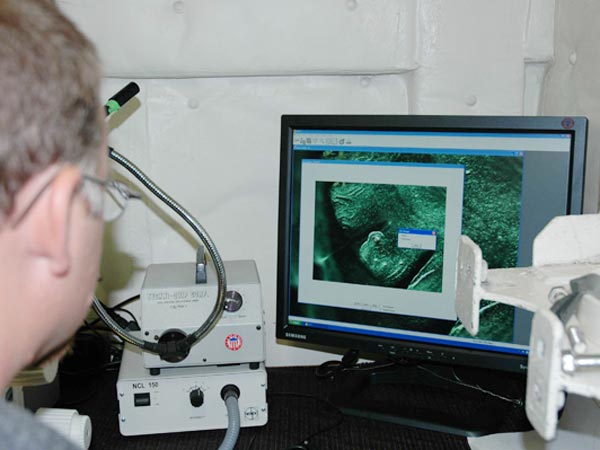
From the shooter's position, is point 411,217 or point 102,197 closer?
point 102,197

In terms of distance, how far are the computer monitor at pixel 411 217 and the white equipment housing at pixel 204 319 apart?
0.12 meters

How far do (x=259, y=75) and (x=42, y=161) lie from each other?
2.68ft

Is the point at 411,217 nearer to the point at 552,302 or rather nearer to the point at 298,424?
the point at 298,424

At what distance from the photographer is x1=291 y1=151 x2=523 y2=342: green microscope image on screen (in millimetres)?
1117

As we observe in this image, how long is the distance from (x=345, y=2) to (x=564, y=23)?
0.39 m

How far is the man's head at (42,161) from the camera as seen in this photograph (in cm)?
55

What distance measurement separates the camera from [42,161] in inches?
22.2

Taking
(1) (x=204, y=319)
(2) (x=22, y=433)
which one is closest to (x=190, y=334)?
(1) (x=204, y=319)

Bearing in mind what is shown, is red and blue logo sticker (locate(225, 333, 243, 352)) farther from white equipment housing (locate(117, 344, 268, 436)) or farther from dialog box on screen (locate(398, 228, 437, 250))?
dialog box on screen (locate(398, 228, 437, 250))

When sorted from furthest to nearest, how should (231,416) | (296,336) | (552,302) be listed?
1. (296,336)
2. (231,416)
3. (552,302)

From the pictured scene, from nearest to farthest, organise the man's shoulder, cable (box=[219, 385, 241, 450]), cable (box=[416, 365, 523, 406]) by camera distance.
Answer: the man's shoulder → cable (box=[219, 385, 241, 450]) → cable (box=[416, 365, 523, 406])

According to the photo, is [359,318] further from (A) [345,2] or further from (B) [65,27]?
(B) [65,27]

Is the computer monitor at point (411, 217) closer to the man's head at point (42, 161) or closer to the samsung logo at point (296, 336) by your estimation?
the samsung logo at point (296, 336)

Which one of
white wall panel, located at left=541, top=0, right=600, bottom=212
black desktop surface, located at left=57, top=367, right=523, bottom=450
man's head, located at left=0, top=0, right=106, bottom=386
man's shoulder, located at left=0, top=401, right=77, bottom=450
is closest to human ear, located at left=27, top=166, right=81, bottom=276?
man's head, located at left=0, top=0, right=106, bottom=386
